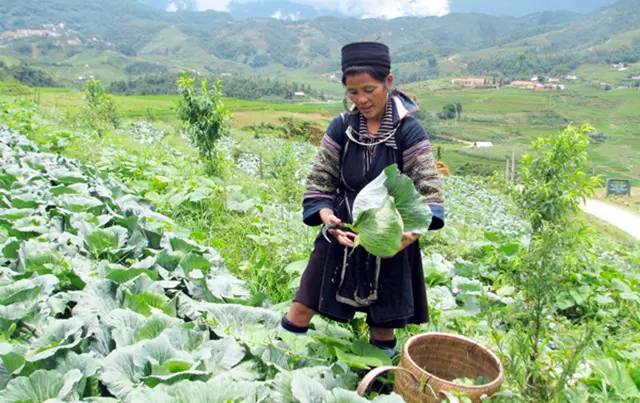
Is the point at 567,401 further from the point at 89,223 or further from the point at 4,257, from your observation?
the point at 4,257

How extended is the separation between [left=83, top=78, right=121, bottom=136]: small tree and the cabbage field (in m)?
6.09

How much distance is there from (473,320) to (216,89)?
5.85m

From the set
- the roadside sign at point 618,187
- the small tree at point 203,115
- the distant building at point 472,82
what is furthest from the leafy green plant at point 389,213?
the distant building at point 472,82

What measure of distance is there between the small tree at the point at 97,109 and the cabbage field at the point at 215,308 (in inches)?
240

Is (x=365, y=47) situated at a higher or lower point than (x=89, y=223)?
higher

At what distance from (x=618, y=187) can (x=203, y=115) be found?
2891 centimetres

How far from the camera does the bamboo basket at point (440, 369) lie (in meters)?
1.83

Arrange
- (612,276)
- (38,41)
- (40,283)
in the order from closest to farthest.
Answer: (40,283)
(612,276)
(38,41)

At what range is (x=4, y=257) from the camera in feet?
9.75

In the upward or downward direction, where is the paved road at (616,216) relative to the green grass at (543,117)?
downward

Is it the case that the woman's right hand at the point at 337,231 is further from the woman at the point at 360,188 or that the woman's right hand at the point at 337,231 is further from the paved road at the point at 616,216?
the paved road at the point at 616,216

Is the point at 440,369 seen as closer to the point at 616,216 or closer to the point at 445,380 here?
the point at 445,380

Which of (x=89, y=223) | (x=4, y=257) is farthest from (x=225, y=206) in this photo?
(x=4, y=257)

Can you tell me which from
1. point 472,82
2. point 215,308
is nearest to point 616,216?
point 215,308
